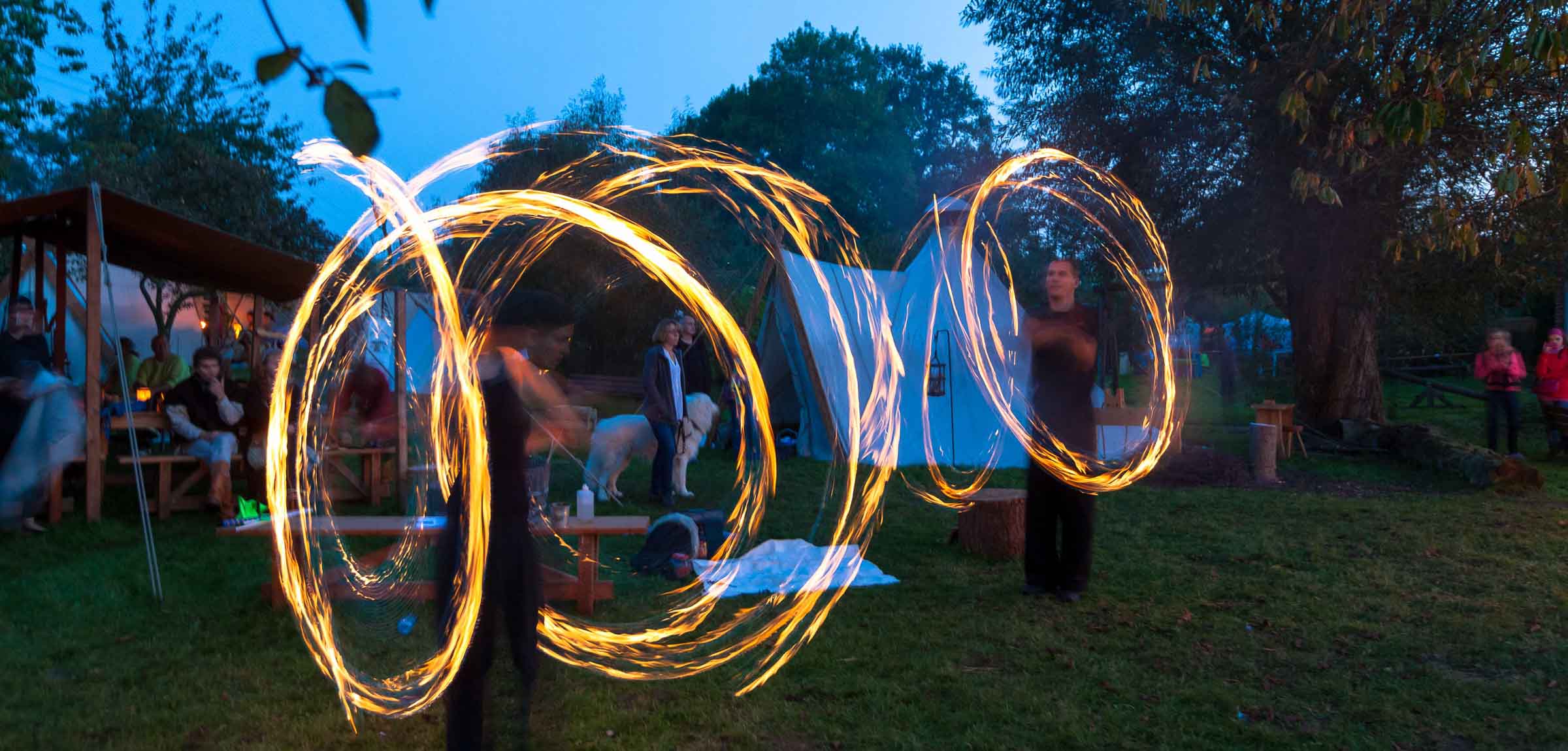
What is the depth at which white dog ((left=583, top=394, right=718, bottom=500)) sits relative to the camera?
975 cm

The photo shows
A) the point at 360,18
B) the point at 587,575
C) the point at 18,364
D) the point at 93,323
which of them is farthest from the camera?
the point at 93,323

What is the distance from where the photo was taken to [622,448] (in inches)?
387

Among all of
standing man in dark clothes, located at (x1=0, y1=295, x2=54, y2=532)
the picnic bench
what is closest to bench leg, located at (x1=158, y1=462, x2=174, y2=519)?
the picnic bench

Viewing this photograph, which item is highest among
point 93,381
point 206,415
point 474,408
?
point 93,381

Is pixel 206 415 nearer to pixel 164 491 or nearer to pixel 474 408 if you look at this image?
pixel 164 491

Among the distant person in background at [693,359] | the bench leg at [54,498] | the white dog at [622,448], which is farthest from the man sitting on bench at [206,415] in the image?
the distant person in background at [693,359]

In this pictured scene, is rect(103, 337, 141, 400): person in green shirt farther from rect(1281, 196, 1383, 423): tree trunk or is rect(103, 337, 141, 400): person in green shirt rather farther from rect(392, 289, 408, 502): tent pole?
rect(1281, 196, 1383, 423): tree trunk

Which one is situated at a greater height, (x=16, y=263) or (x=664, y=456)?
(x=16, y=263)

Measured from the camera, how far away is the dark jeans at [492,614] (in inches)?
122

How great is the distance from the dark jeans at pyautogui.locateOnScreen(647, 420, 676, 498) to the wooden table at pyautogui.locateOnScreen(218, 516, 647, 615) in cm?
377

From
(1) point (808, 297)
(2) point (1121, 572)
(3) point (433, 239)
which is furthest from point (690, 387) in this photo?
(3) point (433, 239)

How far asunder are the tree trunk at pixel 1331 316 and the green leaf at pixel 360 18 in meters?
14.3

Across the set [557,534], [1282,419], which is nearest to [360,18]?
[557,534]

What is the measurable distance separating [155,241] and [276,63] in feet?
30.4
